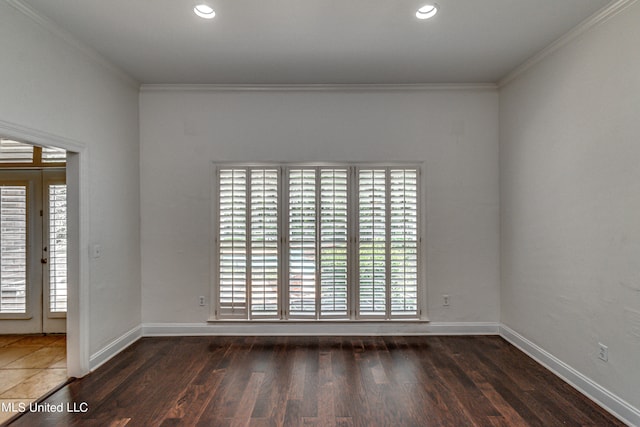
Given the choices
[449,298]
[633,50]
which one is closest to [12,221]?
[449,298]

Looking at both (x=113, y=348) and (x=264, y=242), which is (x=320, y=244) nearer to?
(x=264, y=242)

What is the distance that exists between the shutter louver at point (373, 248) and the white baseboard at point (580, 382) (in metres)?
1.45

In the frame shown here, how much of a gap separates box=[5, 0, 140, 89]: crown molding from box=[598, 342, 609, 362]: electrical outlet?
4.89 m

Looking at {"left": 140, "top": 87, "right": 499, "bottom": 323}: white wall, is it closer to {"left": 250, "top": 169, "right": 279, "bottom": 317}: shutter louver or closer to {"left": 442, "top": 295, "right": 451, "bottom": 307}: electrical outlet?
{"left": 442, "top": 295, "right": 451, "bottom": 307}: electrical outlet

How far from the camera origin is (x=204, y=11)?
2.48 m

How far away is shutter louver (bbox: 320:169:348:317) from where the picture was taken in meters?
3.90

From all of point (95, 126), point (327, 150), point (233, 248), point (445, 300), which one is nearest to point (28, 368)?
point (233, 248)

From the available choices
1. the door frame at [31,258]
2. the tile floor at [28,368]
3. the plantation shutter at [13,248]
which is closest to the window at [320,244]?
the tile floor at [28,368]

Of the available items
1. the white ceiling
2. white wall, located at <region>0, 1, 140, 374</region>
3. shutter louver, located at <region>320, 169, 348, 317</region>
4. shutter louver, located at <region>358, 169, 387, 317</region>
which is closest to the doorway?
white wall, located at <region>0, 1, 140, 374</region>

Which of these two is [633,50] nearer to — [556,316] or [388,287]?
[556,316]

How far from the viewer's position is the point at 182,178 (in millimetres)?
3957

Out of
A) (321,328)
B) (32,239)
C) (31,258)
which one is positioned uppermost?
(32,239)

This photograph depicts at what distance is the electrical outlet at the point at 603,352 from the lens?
2519 mm

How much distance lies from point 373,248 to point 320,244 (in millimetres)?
611
